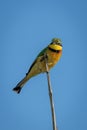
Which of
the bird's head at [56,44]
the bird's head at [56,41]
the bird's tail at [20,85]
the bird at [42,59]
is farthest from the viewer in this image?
the bird's head at [56,41]

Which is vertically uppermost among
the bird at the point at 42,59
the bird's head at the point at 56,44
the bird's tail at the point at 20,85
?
the bird's head at the point at 56,44

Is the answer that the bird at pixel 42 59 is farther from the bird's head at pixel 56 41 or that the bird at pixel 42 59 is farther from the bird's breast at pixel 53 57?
the bird's head at pixel 56 41

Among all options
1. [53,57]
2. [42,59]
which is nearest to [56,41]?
[53,57]

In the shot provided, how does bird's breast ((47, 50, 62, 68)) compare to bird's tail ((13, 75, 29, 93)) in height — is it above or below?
above

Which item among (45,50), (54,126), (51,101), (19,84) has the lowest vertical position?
(54,126)

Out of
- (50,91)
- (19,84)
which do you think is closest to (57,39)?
(19,84)

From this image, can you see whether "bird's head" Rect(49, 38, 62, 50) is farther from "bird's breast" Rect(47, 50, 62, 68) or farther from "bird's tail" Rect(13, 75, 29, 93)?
"bird's tail" Rect(13, 75, 29, 93)

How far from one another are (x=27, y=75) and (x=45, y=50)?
2.15ft

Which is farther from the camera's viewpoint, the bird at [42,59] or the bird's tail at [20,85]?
the bird at [42,59]

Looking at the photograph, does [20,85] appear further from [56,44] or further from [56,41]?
[56,41]

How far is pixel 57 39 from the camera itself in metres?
7.21

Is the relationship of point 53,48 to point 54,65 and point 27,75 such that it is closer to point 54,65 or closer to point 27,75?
point 54,65

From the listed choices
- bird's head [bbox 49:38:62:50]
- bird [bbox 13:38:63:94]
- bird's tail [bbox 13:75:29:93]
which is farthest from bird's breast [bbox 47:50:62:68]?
bird's tail [bbox 13:75:29:93]

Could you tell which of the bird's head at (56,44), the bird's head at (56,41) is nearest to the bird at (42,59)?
the bird's head at (56,44)
